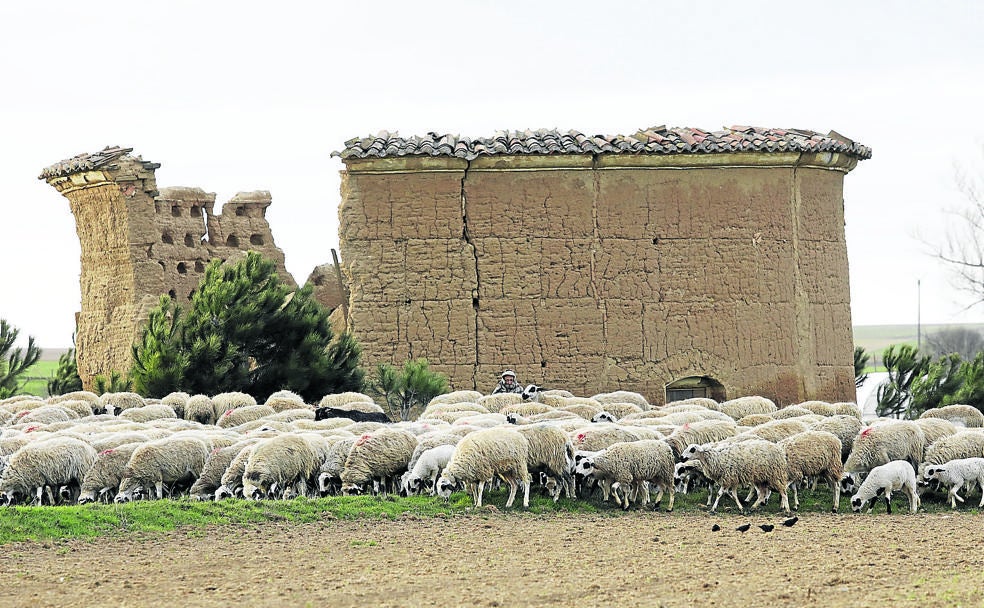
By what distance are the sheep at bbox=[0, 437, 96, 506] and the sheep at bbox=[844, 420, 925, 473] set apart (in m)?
7.86

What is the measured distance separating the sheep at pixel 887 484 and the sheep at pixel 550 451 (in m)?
2.76

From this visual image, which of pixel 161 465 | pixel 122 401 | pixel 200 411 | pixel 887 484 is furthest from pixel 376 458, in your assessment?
pixel 122 401

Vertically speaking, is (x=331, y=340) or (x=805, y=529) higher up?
(x=331, y=340)

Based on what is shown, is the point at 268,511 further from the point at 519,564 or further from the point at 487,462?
the point at 519,564

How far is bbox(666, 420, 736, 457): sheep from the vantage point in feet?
46.6

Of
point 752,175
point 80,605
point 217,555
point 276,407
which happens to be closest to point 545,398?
point 276,407

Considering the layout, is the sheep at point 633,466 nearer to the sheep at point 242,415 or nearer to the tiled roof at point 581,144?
the sheep at point 242,415

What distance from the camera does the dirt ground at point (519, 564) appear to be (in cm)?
897

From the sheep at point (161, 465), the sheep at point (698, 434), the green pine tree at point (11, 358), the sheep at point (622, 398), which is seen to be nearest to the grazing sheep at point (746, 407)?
the sheep at point (622, 398)

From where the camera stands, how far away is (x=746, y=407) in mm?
18469

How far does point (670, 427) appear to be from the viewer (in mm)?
15156

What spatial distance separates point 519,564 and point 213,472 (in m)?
4.80

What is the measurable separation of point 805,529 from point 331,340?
41.9 ft

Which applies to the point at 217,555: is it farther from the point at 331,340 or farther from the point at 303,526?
the point at 331,340
